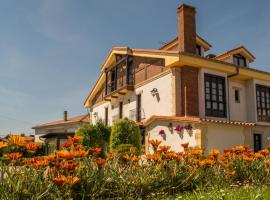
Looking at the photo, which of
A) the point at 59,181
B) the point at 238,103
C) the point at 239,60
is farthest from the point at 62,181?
the point at 239,60

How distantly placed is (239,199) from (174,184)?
1707mm

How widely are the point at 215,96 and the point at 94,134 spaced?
322 inches

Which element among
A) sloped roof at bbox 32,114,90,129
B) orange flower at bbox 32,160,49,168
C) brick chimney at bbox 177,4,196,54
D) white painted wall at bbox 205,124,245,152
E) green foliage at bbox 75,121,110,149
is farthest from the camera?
sloped roof at bbox 32,114,90,129

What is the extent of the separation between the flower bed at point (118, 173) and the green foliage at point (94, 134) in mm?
13795

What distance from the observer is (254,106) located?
22.1 meters

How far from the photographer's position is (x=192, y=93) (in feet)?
61.6

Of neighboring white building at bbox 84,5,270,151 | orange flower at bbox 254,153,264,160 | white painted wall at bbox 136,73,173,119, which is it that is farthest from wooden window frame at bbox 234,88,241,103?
orange flower at bbox 254,153,264,160

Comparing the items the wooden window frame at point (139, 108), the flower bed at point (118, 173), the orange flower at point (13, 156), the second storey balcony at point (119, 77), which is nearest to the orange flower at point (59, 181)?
the flower bed at point (118, 173)

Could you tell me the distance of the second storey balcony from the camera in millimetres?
23953

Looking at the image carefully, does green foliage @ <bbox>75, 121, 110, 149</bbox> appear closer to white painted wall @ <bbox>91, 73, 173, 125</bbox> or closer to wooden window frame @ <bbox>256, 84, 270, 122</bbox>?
white painted wall @ <bbox>91, 73, 173, 125</bbox>

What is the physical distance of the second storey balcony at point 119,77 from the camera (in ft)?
78.6

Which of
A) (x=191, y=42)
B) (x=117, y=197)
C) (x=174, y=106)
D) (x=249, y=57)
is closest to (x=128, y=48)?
(x=191, y=42)

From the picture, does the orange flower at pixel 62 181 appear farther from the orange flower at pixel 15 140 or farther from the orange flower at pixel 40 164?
the orange flower at pixel 15 140

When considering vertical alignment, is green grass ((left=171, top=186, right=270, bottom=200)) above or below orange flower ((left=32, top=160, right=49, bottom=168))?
below
